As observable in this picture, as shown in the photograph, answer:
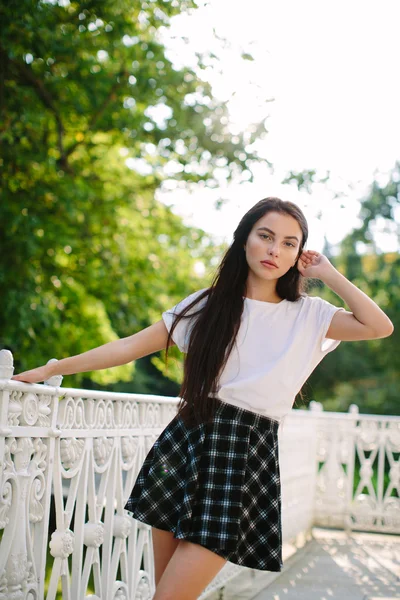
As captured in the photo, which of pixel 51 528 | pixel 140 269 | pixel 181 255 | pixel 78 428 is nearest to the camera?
pixel 78 428

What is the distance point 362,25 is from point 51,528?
5.11 metres

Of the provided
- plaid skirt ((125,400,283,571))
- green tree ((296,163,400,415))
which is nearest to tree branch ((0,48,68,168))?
plaid skirt ((125,400,283,571))

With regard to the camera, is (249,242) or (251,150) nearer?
(249,242)

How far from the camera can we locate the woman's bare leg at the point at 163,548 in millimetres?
1967

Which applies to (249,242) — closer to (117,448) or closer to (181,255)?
(117,448)

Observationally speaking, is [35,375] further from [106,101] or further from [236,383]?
[106,101]

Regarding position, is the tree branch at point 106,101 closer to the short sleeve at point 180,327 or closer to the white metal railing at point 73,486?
the white metal railing at point 73,486

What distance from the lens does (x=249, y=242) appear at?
212cm

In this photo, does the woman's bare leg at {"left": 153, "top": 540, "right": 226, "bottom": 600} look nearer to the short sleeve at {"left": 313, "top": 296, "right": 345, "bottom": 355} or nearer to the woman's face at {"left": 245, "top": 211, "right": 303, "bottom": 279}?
the short sleeve at {"left": 313, "top": 296, "right": 345, "bottom": 355}

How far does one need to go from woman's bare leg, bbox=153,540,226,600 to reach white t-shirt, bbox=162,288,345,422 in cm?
40

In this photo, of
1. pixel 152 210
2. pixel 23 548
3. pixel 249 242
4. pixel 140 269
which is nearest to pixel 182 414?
pixel 249 242

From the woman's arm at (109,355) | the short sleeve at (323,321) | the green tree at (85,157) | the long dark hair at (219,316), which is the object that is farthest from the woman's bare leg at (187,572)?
the green tree at (85,157)

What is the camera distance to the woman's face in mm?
2076

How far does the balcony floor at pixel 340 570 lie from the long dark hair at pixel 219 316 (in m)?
2.45
